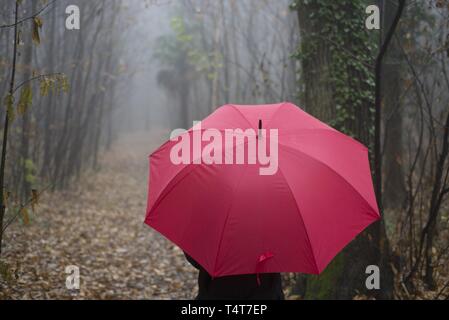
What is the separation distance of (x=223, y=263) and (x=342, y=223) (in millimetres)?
774

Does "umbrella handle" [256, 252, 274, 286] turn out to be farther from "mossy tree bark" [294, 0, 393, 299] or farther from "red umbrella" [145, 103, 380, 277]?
"mossy tree bark" [294, 0, 393, 299]

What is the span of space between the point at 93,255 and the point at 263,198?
5359 millimetres

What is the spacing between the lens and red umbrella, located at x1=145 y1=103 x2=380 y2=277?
2.35 metres

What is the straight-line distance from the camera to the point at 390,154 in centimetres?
906

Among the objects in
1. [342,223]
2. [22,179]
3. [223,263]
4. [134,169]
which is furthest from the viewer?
[134,169]

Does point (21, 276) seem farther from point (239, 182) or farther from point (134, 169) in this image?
point (134, 169)

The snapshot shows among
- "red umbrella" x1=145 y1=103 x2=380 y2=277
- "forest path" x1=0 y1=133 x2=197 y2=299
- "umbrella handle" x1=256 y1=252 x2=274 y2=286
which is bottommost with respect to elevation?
"forest path" x1=0 y1=133 x2=197 y2=299

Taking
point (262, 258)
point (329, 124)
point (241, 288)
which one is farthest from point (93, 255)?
point (262, 258)

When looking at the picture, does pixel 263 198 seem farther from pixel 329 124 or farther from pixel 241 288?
pixel 329 124

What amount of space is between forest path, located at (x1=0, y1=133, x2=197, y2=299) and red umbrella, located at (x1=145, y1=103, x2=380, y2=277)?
2346 mm

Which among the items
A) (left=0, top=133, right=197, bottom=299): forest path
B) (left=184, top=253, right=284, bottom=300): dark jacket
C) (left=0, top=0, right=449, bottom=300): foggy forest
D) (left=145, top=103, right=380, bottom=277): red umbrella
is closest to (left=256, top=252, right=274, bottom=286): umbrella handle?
(left=145, top=103, right=380, bottom=277): red umbrella

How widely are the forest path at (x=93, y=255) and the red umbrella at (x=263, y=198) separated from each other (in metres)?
2.35

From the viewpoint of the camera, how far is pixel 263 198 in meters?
2.36
